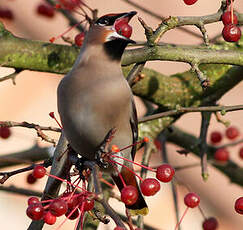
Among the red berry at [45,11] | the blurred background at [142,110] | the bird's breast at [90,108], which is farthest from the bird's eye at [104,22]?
the blurred background at [142,110]

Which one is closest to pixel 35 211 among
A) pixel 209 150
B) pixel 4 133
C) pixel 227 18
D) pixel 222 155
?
pixel 227 18

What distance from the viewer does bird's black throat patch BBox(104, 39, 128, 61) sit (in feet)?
9.14

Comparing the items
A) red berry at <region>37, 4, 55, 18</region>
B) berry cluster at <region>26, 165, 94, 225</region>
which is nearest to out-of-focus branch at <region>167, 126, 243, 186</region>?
red berry at <region>37, 4, 55, 18</region>

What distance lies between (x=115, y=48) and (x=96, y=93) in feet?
0.76

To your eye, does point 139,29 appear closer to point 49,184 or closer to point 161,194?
point 161,194

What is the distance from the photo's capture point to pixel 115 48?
281cm

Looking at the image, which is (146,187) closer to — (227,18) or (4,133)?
(227,18)

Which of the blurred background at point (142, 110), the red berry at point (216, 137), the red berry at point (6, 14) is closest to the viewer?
the red berry at point (6, 14)

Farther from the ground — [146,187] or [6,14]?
[146,187]

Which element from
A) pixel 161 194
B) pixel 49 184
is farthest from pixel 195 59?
pixel 161 194

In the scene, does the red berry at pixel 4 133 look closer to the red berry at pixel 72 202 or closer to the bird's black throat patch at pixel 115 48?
the bird's black throat patch at pixel 115 48

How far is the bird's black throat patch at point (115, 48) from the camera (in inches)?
110

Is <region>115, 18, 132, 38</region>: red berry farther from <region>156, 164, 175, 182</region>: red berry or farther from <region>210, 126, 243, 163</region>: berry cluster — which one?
<region>210, 126, 243, 163</region>: berry cluster

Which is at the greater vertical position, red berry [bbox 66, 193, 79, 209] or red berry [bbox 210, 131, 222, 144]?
red berry [bbox 66, 193, 79, 209]
